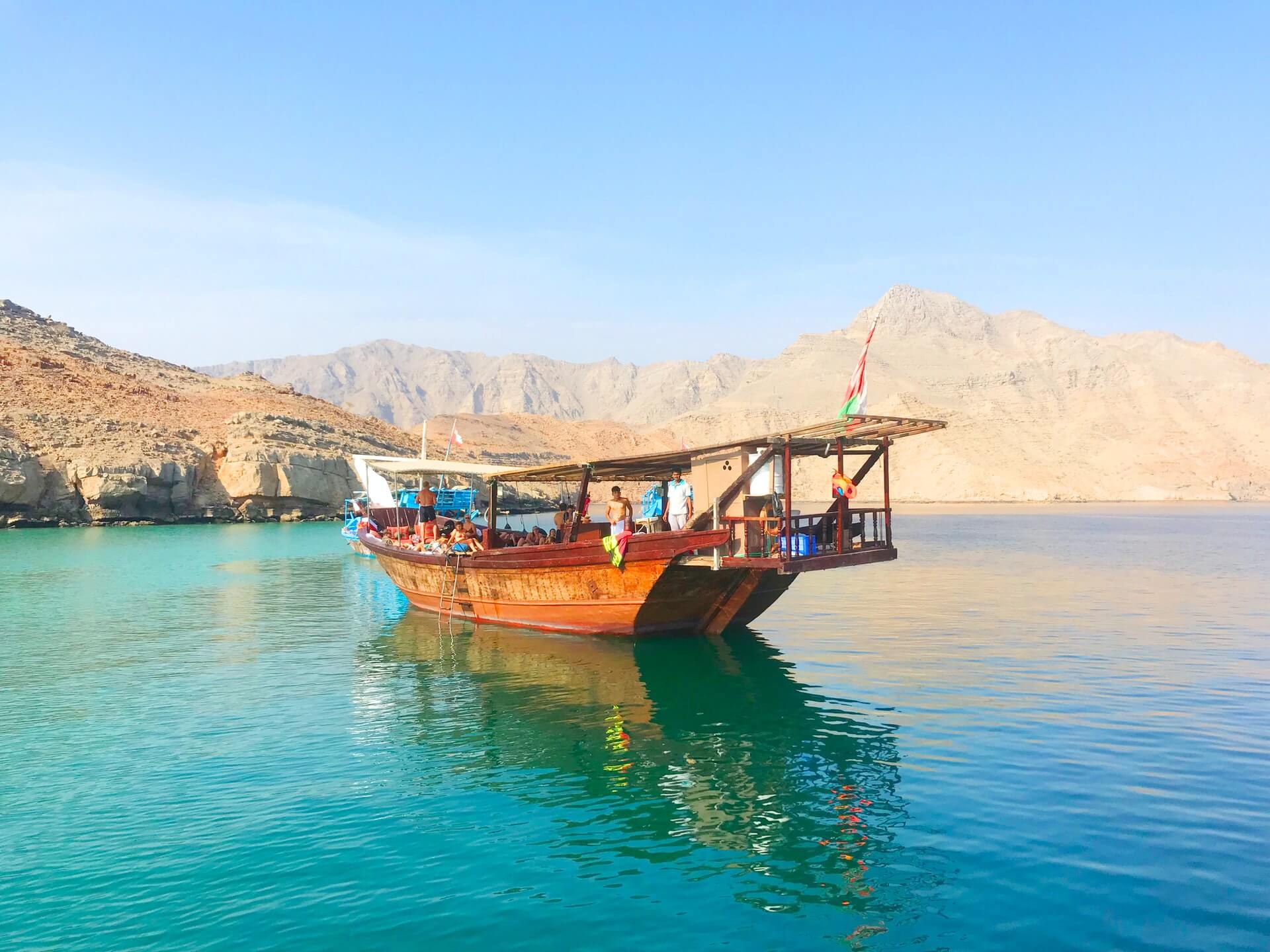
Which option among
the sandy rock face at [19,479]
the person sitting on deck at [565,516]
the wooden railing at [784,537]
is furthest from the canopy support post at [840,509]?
the sandy rock face at [19,479]

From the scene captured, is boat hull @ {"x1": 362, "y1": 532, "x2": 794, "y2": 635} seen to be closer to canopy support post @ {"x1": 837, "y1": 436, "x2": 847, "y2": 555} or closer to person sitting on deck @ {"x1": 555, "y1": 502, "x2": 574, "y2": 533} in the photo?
canopy support post @ {"x1": 837, "y1": 436, "x2": 847, "y2": 555}

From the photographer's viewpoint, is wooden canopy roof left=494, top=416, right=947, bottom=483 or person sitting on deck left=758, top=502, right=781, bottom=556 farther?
person sitting on deck left=758, top=502, right=781, bottom=556

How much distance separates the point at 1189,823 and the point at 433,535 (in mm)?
21397

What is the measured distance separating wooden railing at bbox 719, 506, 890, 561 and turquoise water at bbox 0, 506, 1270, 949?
2629 mm

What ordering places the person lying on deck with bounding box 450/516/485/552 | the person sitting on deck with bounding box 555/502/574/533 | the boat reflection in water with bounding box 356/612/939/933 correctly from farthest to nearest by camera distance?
the person sitting on deck with bounding box 555/502/574/533 < the person lying on deck with bounding box 450/516/485/552 < the boat reflection in water with bounding box 356/612/939/933

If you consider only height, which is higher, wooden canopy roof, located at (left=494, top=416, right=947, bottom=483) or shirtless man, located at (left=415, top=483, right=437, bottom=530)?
wooden canopy roof, located at (left=494, top=416, right=947, bottom=483)

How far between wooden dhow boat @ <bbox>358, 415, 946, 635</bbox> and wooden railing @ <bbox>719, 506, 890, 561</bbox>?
3 centimetres

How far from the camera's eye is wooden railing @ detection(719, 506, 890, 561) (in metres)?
17.9

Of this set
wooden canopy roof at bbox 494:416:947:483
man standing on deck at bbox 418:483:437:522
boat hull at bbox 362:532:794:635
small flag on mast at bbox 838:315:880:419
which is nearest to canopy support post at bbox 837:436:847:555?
wooden canopy roof at bbox 494:416:947:483

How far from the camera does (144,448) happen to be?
233 feet

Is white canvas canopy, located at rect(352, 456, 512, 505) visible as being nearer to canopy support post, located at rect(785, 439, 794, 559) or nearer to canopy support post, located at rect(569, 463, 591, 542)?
canopy support post, located at rect(569, 463, 591, 542)

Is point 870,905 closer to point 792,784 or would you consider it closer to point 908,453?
point 792,784

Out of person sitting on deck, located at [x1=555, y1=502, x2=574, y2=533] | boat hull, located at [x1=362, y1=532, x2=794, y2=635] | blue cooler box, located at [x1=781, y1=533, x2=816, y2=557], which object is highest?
person sitting on deck, located at [x1=555, y1=502, x2=574, y2=533]

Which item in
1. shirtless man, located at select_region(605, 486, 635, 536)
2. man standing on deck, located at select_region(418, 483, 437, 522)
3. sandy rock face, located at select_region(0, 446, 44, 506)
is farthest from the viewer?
sandy rock face, located at select_region(0, 446, 44, 506)
